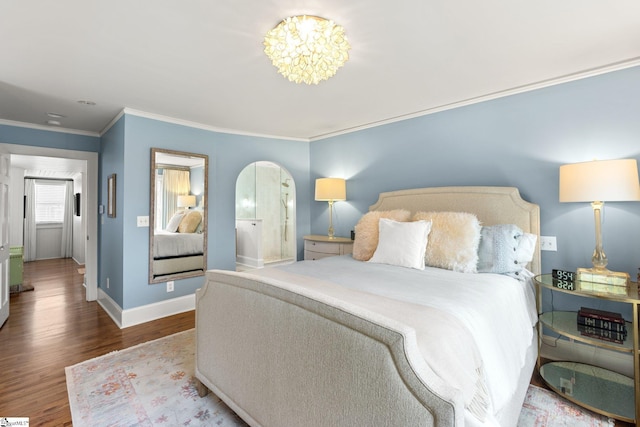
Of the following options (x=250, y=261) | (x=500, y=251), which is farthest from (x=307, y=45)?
(x=250, y=261)

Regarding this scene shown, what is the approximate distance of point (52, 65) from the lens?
2145mm

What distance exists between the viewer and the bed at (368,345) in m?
0.93

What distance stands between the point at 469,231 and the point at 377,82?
1.46m

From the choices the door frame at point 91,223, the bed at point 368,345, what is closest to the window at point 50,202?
the door frame at point 91,223

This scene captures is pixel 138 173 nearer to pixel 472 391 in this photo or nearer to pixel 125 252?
pixel 125 252

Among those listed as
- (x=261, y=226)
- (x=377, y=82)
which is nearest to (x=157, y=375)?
(x=377, y=82)

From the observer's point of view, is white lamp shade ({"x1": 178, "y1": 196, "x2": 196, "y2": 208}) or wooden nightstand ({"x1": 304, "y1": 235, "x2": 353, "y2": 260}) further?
wooden nightstand ({"x1": 304, "y1": 235, "x2": 353, "y2": 260})

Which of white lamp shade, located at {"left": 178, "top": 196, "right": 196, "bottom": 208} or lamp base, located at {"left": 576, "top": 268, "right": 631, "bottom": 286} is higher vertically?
white lamp shade, located at {"left": 178, "top": 196, "right": 196, "bottom": 208}

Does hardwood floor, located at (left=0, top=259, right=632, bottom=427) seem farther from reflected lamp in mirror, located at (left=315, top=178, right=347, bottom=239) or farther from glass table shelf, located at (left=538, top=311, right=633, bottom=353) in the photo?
reflected lamp in mirror, located at (left=315, top=178, right=347, bottom=239)

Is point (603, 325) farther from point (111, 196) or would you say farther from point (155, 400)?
point (111, 196)

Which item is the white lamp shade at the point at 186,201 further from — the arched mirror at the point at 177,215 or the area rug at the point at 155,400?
the area rug at the point at 155,400

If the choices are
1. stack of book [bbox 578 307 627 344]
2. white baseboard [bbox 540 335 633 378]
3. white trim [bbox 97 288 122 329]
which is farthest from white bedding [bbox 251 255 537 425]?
white trim [bbox 97 288 122 329]

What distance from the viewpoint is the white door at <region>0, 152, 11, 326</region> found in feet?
10.2

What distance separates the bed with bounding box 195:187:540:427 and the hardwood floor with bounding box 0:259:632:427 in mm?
965
